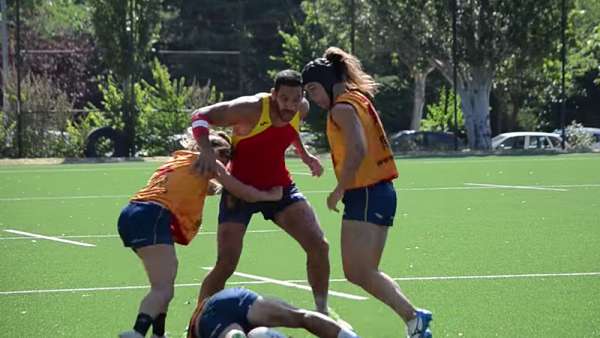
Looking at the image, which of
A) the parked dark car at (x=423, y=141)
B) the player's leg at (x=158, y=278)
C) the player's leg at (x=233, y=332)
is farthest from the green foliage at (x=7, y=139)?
the player's leg at (x=233, y=332)

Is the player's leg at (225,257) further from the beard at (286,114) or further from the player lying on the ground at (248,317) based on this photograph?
the player lying on the ground at (248,317)

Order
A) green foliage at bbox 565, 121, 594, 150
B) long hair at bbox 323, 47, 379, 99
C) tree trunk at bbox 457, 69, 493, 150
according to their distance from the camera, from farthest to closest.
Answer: tree trunk at bbox 457, 69, 493, 150 → green foliage at bbox 565, 121, 594, 150 → long hair at bbox 323, 47, 379, 99

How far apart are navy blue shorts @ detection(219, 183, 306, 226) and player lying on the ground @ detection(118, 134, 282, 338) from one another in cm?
74

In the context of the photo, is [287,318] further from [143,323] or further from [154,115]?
[154,115]

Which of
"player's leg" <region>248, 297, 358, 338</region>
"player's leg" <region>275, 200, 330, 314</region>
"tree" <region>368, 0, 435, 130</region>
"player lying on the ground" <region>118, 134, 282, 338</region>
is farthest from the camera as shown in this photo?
"tree" <region>368, 0, 435, 130</region>

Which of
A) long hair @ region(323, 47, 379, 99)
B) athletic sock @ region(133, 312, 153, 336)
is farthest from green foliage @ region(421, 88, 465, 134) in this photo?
athletic sock @ region(133, 312, 153, 336)

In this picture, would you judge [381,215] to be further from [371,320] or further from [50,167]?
[50,167]

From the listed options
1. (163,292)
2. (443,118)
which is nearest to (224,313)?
(163,292)

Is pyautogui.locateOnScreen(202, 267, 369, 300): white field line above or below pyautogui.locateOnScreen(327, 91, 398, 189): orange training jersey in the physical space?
below

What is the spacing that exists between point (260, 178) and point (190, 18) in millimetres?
65259

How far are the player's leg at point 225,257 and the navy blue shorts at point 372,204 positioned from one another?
4.13ft

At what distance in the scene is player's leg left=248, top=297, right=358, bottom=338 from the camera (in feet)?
24.7

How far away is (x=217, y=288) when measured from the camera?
9.35 metres

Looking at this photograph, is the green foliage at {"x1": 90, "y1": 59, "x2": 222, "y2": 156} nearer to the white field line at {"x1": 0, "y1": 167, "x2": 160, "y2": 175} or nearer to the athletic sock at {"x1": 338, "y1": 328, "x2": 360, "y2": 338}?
the white field line at {"x1": 0, "y1": 167, "x2": 160, "y2": 175}
